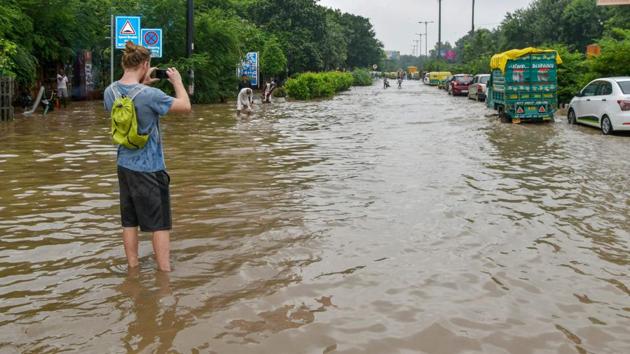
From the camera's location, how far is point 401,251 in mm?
6367

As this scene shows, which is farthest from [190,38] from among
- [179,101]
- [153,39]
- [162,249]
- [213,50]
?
[162,249]

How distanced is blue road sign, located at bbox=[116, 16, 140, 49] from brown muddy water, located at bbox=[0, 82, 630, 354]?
33.2ft

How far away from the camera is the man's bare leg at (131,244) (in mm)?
5672

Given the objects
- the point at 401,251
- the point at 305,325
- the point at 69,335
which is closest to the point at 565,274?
the point at 401,251

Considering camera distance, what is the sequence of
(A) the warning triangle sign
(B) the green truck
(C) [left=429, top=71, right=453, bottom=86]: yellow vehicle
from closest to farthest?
(B) the green truck → (A) the warning triangle sign → (C) [left=429, top=71, right=453, bottom=86]: yellow vehicle

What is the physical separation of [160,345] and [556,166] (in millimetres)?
9079

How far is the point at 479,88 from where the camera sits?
119 feet

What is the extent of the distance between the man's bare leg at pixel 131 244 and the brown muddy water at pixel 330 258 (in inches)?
4.2

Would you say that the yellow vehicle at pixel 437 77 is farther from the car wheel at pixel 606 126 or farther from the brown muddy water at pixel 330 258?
the brown muddy water at pixel 330 258

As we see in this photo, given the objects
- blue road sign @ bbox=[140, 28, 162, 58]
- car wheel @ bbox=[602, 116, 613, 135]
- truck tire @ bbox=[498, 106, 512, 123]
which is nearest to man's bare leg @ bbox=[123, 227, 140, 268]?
car wheel @ bbox=[602, 116, 613, 135]

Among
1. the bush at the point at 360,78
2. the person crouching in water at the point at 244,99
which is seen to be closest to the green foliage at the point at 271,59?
the person crouching in water at the point at 244,99

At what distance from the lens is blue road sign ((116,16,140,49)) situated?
21984mm

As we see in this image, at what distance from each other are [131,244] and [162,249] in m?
0.28

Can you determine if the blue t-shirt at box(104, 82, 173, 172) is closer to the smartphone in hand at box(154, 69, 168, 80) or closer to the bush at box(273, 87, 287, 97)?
the smartphone in hand at box(154, 69, 168, 80)
